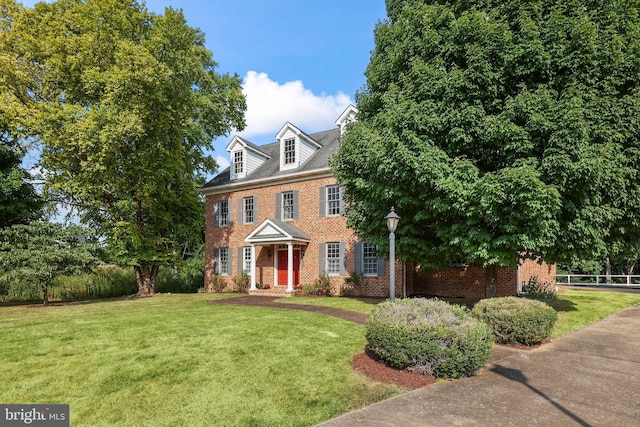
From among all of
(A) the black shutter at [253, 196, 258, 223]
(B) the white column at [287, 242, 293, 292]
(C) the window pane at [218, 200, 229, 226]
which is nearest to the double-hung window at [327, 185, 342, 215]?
(B) the white column at [287, 242, 293, 292]

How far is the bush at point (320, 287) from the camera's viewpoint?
1872 centimetres

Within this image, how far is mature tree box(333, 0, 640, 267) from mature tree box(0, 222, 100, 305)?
41.3ft

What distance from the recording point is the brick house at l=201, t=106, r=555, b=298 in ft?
57.7

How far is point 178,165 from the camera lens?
2014cm

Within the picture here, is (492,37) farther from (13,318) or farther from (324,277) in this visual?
(13,318)

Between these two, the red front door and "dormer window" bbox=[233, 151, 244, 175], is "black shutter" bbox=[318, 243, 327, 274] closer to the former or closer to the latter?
the red front door

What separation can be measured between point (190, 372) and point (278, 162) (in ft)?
58.0

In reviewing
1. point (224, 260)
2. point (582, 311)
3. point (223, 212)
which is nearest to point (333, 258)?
point (224, 260)

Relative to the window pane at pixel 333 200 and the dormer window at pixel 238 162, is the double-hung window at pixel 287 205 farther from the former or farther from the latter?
the dormer window at pixel 238 162

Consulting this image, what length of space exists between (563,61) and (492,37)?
1.97m

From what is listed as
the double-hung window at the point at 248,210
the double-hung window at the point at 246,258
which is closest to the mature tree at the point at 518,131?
the double-hung window at the point at 248,210

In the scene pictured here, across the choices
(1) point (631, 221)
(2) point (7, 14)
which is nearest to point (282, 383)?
(1) point (631, 221)

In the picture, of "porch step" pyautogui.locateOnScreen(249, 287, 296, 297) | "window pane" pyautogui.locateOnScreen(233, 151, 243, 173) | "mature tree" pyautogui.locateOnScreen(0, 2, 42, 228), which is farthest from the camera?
"window pane" pyautogui.locateOnScreen(233, 151, 243, 173)

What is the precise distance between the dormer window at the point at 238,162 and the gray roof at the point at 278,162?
66 cm
